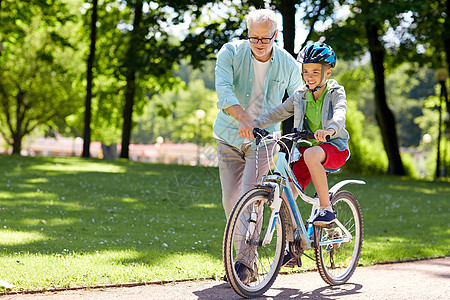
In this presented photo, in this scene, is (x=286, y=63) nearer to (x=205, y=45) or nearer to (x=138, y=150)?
(x=205, y=45)

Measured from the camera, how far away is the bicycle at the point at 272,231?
4.14 m

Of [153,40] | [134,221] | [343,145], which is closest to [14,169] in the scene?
[134,221]

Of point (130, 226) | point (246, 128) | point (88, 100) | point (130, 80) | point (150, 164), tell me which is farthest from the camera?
point (130, 80)

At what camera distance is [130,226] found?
760 cm

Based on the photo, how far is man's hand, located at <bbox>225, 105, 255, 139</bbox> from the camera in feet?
14.2

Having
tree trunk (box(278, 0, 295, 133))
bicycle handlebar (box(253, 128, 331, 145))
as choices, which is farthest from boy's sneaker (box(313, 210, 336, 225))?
tree trunk (box(278, 0, 295, 133))

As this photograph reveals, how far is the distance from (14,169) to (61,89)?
80.8 ft

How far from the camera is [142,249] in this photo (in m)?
5.96

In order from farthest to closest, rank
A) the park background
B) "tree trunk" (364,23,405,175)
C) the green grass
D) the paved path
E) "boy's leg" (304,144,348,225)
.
Result: "tree trunk" (364,23,405,175) < the park background < the green grass < "boy's leg" (304,144,348,225) < the paved path

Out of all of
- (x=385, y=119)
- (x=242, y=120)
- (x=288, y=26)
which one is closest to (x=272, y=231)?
(x=242, y=120)

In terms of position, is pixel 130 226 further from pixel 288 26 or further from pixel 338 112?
pixel 288 26

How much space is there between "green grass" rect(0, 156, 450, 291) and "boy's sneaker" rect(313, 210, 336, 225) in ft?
3.46

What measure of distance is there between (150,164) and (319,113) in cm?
1549

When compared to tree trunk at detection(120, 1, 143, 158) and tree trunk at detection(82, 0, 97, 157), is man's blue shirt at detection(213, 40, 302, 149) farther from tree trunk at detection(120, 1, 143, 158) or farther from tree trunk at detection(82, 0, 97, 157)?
tree trunk at detection(82, 0, 97, 157)
